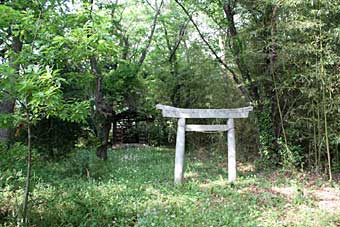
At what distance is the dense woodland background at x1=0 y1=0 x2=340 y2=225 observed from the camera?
2.46m

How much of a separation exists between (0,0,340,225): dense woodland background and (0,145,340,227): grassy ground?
19.2 inches

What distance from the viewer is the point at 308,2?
442 cm

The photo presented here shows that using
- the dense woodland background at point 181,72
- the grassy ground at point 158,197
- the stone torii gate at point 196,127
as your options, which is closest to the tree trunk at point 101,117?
the dense woodland background at point 181,72

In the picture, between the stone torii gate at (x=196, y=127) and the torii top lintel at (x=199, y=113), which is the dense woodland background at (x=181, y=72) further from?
the stone torii gate at (x=196, y=127)

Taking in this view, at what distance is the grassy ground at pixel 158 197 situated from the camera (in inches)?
120

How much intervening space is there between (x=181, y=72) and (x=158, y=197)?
5168mm

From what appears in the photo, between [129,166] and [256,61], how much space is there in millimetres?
3306

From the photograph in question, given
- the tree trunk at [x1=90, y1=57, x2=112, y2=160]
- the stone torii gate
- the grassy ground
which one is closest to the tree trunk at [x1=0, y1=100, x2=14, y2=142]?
the grassy ground

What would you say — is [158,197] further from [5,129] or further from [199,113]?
[5,129]

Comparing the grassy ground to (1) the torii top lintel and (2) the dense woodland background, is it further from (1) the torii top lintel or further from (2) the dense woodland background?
(1) the torii top lintel

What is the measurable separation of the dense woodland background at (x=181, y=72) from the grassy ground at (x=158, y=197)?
49 cm

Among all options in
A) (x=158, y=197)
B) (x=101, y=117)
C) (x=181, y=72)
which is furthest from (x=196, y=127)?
(x=181, y=72)

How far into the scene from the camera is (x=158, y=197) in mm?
3961

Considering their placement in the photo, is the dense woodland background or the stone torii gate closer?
the dense woodland background
